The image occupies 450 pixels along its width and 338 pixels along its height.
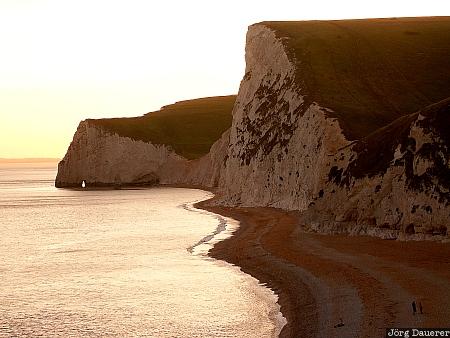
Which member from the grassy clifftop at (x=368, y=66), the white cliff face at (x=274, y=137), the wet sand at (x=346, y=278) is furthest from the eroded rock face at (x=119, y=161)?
the wet sand at (x=346, y=278)

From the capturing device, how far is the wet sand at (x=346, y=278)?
825 inches

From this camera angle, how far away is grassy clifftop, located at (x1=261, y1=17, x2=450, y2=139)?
6519 cm

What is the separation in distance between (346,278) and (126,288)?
1075 cm

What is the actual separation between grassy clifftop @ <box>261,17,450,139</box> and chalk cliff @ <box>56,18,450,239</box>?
0.15m

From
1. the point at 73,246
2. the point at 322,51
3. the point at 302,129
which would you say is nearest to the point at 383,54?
the point at 322,51

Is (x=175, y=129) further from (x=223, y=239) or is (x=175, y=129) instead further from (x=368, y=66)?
(x=223, y=239)

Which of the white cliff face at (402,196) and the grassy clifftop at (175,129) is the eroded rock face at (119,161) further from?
the white cliff face at (402,196)

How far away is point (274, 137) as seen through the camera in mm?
71250

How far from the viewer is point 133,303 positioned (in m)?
27.5

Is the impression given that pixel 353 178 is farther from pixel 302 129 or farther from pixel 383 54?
pixel 383 54

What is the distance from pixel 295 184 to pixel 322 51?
2595 cm

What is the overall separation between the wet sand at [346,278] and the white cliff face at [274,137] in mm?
8482

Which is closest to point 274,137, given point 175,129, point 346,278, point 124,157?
point 346,278

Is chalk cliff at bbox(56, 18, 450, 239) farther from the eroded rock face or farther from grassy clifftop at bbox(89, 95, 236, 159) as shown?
grassy clifftop at bbox(89, 95, 236, 159)
